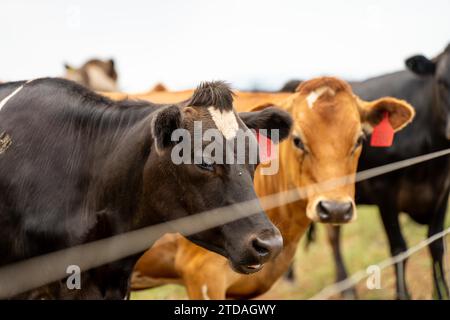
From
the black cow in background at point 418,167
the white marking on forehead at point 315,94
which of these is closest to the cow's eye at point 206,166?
the white marking on forehead at point 315,94

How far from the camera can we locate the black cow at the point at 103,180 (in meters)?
3.27

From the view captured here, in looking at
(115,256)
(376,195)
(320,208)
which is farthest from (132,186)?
(376,195)

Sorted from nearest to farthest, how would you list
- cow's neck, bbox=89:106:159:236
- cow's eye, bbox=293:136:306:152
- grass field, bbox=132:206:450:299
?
1. cow's neck, bbox=89:106:159:236
2. cow's eye, bbox=293:136:306:152
3. grass field, bbox=132:206:450:299

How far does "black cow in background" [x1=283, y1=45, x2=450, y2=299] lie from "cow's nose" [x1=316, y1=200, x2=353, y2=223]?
181cm

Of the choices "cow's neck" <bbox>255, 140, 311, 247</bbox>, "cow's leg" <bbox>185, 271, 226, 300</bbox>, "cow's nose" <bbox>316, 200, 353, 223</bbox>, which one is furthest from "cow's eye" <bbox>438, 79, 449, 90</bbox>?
"cow's leg" <bbox>185, 271, 226, 300</bbox>

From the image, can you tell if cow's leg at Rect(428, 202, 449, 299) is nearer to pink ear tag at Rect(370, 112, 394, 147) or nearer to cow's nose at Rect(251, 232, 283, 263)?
pink ear tag at Rect(370, 112, 394, 147)

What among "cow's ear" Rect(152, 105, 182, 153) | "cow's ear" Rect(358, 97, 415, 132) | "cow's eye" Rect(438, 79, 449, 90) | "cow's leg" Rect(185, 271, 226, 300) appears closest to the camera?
"cow's ear" Rect(152, 105, 182, 153)

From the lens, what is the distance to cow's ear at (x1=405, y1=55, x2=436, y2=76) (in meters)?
6.16

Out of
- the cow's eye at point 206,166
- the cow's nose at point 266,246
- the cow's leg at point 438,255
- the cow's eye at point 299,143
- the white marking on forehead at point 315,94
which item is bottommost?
the cow's leg at point 438,255

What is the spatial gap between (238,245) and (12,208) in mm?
1181

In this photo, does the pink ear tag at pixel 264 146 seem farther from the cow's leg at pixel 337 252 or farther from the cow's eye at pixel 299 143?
the cow's leg at pixel 337 252

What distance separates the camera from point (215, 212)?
3266mm

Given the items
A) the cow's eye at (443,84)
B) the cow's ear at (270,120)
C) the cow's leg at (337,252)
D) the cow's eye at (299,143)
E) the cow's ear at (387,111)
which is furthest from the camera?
the cow's leg at (337,252)

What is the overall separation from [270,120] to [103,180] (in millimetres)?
1006
